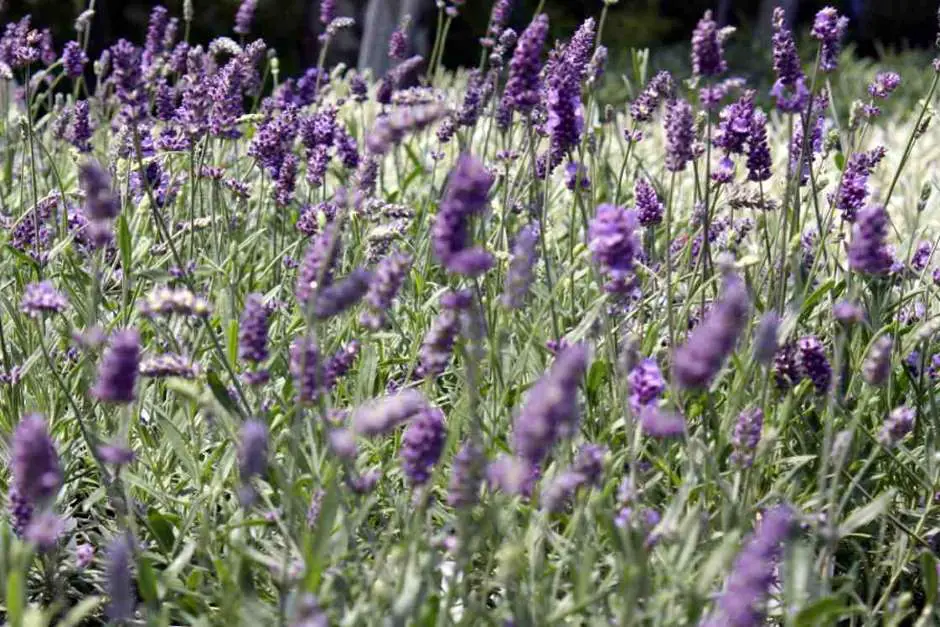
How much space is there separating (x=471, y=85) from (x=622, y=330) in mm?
1115

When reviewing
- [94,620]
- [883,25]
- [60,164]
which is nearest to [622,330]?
[94,620]

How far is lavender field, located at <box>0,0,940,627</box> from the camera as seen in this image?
1592 mm

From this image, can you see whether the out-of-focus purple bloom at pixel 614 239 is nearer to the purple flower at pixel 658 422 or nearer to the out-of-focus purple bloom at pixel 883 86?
the purple flower at pixel 658 422

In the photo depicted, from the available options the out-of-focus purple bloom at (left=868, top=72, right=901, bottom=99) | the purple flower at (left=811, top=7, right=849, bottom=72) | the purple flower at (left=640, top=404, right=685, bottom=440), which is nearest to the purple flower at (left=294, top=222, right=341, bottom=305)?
the purple flower at (left=640, top=404, right=685, bottom=440)

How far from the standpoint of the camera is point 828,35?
2.58 meters

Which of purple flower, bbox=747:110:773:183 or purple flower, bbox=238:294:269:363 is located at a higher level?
purple flower, bbox=747:110:773:183

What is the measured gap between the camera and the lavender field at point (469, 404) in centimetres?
159

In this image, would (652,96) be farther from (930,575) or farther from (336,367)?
(930,575)

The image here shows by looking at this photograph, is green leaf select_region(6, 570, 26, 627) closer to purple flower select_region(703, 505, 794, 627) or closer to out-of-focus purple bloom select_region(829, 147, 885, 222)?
purple flower select_region(703, 505, 794, 627)

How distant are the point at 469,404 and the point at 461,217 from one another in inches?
18.3

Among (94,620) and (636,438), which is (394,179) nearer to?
(94,620)

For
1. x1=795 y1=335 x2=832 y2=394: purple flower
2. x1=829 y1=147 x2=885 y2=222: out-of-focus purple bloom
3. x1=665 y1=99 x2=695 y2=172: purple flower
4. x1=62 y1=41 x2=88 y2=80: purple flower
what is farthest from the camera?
x1=62 y1=41 x2=88 y2=80: purple flower

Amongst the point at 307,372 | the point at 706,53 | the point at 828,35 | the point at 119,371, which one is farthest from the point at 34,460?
the point at 828,35

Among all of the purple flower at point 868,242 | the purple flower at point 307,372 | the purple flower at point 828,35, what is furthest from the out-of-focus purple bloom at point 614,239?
the purple flower at point 828,35
